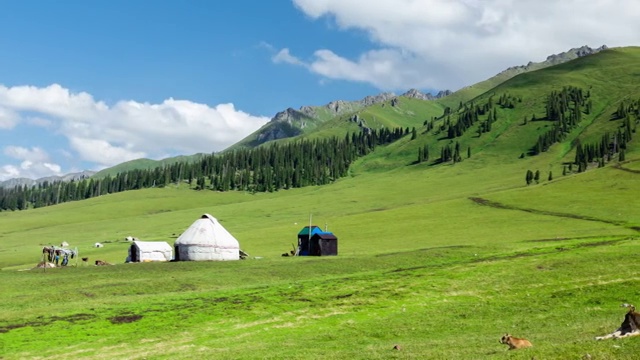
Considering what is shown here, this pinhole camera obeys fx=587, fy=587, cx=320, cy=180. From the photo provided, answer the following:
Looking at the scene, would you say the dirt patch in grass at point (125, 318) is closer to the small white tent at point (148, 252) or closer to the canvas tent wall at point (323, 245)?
the small white tent at point (148, 252)

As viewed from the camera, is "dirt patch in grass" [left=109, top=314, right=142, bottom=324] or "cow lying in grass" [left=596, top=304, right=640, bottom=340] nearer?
"cow lying in grass" [left=596, top=304, right=640, bottom=340]

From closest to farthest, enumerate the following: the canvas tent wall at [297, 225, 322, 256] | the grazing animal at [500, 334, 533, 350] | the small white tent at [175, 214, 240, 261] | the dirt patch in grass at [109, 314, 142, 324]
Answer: the grazing animal at [500, 334, 533, 350]
the dirt patch in grass at [109, 314, 142, 324]
the small white tent at [175, 214, 240, 261]
the canvas tent wall at [297, 225, 322, 256]

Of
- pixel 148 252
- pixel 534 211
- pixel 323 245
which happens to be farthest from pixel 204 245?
pixel 534 211

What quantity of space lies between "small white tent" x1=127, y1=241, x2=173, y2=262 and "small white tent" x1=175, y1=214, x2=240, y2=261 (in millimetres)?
4541

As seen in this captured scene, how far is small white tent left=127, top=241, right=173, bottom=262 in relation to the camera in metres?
75.1

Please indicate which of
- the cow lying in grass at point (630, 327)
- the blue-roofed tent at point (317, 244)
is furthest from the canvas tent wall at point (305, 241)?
the cow lying in grass at point (630, 327)

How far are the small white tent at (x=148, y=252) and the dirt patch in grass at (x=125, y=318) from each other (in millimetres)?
39936

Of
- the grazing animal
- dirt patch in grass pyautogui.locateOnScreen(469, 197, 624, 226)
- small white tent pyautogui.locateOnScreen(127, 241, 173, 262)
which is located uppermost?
dirt patch in grass pyautogui.locateOnScreen(469, 197, 624, 226)

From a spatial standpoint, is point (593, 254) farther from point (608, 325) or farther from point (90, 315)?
point (90, 315)

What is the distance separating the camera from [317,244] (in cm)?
7838

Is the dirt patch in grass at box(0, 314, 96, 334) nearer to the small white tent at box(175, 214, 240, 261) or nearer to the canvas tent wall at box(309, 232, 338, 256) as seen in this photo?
Result: the small white tent at box(175, 214, 240, 261)

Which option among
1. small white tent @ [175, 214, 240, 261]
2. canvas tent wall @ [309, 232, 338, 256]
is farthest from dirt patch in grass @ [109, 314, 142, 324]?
canvas tent wall @ [309, 232, 338, 256]

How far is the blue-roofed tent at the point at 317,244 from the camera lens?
255 ft

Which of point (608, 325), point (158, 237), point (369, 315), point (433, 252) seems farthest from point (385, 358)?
point (158, 237)
